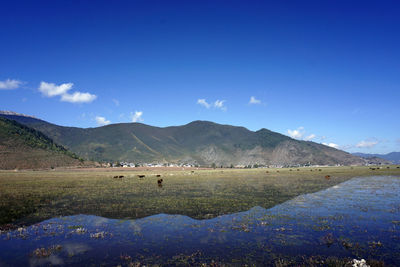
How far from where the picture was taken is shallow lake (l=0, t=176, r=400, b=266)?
12.2 meters

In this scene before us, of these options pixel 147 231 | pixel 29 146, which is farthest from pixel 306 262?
pixel 29 146

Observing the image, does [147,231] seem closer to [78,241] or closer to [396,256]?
[78,241]

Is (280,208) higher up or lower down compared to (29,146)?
lower down

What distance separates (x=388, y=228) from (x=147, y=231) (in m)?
17.4

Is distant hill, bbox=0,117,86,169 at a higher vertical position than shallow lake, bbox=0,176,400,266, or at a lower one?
higher

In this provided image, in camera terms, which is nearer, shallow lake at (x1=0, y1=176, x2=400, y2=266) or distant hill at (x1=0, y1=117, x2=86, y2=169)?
shallow lake at (x1=0, y1=176, x2=400, y2=266)

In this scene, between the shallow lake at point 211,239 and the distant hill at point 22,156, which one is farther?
the distant hill at point 22,156

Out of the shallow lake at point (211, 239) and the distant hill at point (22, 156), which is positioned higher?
the distant hill at point (22, 156)

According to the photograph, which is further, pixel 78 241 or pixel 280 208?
pixel 280 208

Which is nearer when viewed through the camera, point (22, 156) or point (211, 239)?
point (211, 239)

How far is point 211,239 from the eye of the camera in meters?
15.3

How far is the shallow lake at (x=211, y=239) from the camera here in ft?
40.1

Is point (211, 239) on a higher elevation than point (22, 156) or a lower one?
lower

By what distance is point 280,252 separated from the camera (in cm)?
1291
